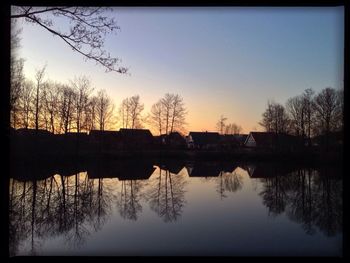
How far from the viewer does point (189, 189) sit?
1078 cm

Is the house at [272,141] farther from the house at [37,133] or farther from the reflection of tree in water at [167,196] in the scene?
the house at [37,133]

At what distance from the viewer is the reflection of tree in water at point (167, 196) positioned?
7742 mm

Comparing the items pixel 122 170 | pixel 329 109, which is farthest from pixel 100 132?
pixel 329 109

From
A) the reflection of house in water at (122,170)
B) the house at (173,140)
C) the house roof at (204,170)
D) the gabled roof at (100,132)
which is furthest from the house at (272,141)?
the gabled roof at (100,132)

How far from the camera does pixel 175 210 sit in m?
7.98

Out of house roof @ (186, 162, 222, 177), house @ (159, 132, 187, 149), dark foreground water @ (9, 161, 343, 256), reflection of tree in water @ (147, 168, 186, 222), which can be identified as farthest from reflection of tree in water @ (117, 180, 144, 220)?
house @ (159, 132, 187, 149)

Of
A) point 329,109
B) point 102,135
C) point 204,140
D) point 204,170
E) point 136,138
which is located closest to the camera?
point 329,109

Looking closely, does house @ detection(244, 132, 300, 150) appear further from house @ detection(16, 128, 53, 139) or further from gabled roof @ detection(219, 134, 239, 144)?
house @ detection(16, 128, 53, 139)

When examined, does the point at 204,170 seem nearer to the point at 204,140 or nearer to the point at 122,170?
the point at 204,140

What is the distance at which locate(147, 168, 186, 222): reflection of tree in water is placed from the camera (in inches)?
305

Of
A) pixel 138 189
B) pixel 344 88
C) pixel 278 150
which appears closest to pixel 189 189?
pixel 138 189

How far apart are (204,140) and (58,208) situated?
776cm

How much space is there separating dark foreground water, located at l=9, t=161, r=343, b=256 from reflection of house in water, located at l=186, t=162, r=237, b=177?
86mm
